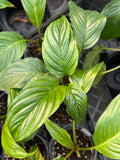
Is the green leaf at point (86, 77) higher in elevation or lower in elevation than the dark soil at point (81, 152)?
higher

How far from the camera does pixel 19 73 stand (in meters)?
0.90

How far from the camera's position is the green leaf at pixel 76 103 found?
778 millimetres

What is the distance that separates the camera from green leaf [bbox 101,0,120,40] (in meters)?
0.99

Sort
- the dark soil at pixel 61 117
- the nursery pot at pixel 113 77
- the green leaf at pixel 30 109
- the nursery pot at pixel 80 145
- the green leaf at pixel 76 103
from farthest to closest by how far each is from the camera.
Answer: the nursery pot at pixel 113 77, the dark soil at pixel 61 117, the nursery pot at pixel 80 145, the green leaf at pixel 76 103, the green leaf at pixel 30 109

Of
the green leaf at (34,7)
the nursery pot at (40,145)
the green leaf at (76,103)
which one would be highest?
the green leaf at (34,7)

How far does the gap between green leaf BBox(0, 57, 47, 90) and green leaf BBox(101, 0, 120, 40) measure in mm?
389

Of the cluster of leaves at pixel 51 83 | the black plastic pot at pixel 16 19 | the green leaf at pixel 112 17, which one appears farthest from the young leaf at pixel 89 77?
the black plastic pot at pixel 16 19

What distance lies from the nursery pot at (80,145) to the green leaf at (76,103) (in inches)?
11.1

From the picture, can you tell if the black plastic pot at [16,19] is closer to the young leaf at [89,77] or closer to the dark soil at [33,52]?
the dark soil at [33,52]

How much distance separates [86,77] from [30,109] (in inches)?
11.6

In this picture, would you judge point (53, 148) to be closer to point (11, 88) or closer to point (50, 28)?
point (11, 88)

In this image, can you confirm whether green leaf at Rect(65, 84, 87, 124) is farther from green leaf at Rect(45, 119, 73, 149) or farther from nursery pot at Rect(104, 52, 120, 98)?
nursery pot at Rect(104, 52, 120, 98)

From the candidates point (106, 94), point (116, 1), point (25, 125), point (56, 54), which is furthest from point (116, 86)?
point (25, 125)

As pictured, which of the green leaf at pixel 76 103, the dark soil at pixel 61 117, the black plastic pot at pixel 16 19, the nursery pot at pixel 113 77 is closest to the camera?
the green leaf at pixel 76 103
